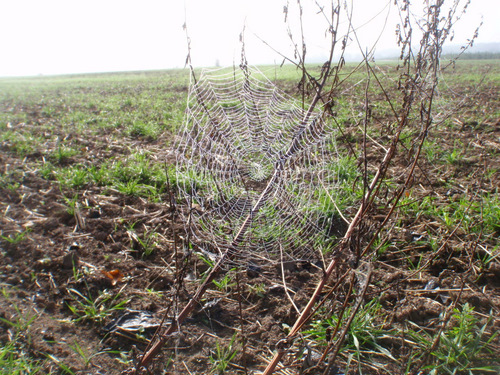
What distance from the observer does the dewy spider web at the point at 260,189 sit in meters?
2.53

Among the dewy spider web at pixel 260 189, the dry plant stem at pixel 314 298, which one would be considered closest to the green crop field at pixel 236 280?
the dry plant stem at pixel 314 298

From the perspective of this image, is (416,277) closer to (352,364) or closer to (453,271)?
(453,271)

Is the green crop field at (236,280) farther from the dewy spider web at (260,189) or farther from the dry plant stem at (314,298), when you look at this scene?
the dewy spider web at (260,189)

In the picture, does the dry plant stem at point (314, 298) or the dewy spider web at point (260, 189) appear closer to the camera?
the dry plant stem at point (314, 298)

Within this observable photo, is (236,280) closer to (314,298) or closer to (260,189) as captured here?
(314,298)

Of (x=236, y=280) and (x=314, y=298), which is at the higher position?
(x=314, y=298)

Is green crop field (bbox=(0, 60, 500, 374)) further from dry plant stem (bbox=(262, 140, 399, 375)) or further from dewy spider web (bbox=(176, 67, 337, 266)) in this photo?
dewy spider web (bbox=(176, 67, 337, 266))

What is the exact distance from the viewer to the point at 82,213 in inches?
125

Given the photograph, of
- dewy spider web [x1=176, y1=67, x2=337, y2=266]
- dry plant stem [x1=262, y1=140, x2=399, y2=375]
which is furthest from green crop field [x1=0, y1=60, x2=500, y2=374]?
dewy spider web [x1=176, y1=67, x2=337, y2=266]

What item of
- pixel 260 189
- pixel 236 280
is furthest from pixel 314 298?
pixel 260 189

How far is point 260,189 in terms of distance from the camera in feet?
11.4

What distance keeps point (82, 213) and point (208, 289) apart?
161cm

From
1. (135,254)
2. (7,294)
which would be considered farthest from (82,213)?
(7,294)

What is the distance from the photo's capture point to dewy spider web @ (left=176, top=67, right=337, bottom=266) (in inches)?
99.5
